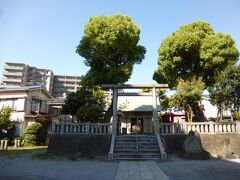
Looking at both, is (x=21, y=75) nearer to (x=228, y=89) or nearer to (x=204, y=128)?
(x=228, y=89)

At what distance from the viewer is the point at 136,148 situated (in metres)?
13.5

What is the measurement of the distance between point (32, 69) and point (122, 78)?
72.4 meters

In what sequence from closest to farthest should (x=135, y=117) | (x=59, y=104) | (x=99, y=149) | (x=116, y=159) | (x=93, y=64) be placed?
(x=116, y=159) < (x=99, y=149) < (x=93, y=64) < (x=135, y=117) < (x=59, y=104)

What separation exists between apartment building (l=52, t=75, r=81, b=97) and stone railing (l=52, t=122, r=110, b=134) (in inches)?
2768

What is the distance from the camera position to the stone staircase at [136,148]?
12844 mm

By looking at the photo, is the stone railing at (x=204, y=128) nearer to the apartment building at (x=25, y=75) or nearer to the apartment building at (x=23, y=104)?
the apartment building at (x=23, y=104)

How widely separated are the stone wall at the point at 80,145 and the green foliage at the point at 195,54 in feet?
30.8

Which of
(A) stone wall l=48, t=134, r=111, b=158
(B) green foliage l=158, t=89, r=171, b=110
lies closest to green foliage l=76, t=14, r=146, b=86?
(A) stone wall l=48, t=134, r=111, b=158

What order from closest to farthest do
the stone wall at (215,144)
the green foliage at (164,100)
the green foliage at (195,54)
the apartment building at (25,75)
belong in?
1. the stone wall at (215,144)
2. the green foliage at (195,54)
3. the green foliage at (164,100)
4. the apartment building at (25,75)

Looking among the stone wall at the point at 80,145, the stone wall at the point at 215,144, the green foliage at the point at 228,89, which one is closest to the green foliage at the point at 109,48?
the stone wall at the point at 80,145

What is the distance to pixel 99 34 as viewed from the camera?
1725cm

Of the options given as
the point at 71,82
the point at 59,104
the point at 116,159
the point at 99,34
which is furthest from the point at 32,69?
the point at 116,159

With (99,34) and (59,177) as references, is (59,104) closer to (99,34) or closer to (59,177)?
(99,34)

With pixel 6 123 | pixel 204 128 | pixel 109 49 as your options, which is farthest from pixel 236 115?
pixel 6 123
